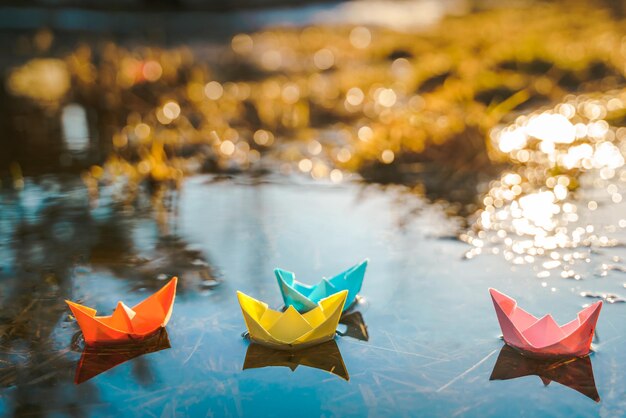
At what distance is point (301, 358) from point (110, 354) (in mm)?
468

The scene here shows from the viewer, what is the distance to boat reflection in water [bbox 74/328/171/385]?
1.67 metres

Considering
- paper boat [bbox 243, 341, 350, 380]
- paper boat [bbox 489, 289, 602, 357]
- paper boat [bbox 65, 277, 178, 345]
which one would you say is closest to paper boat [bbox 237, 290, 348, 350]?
paper boat [bbox 243, 341, 350, 380]

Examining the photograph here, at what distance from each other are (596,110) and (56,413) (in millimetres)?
3645

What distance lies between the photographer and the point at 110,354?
5.71ft

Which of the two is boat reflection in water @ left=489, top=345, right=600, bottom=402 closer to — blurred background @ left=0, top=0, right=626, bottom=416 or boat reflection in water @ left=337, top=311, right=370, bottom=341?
blurred background @ left=0, top=0, right=626, bottom=416

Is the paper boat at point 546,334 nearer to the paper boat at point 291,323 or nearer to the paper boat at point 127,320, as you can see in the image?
the paper boat at point 291,323

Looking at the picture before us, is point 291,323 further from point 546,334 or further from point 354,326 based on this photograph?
point 546,334

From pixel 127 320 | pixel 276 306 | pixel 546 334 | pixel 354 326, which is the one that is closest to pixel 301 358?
pixel 354 326

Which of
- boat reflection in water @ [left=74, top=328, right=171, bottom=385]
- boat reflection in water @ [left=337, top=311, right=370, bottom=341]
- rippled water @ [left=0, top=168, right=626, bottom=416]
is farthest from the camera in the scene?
boat reflection in water @ [left=337, top=311, right=370, bottom=341]

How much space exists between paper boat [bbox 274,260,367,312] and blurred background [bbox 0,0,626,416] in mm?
92

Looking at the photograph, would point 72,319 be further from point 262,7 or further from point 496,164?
point 262,7

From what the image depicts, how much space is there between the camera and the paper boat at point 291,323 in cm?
168

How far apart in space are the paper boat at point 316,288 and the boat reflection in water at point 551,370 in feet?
1.43

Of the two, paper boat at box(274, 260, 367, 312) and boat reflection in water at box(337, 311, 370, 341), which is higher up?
paper boat at box(274, 260, 367, 312)
